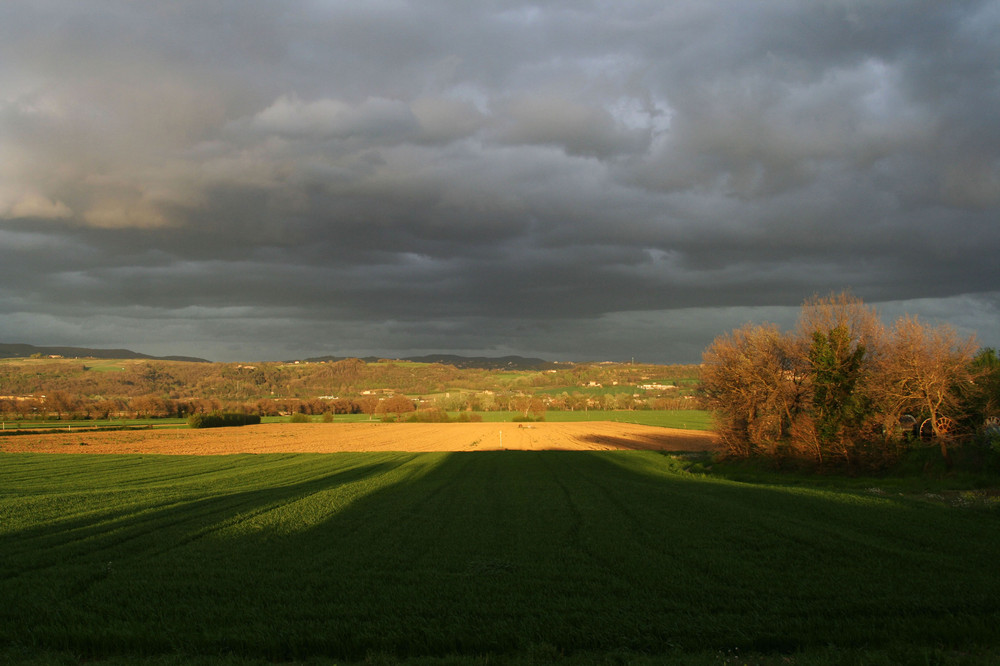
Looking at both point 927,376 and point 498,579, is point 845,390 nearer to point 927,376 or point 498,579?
point 927,376

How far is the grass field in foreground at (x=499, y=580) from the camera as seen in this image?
24.2 feet

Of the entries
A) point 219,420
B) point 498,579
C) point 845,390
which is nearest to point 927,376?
point 845,390

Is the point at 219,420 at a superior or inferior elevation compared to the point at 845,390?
inferior

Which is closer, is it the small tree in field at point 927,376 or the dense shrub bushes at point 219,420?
the small tree in field at point 927,376

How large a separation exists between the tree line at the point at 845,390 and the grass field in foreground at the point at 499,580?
38.8 feet

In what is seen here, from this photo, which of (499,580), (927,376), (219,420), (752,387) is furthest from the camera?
(219,420)

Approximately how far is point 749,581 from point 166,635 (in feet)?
29.9

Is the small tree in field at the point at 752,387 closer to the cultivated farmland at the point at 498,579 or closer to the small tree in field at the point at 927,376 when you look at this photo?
the small tree in field at the point at 927,376

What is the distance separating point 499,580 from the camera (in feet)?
33.0

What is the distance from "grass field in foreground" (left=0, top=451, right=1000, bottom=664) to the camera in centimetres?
737

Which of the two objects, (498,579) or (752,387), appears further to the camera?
(752,387)

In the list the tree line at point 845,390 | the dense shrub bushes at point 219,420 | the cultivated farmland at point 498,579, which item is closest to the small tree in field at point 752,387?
the tree line at point 845,390

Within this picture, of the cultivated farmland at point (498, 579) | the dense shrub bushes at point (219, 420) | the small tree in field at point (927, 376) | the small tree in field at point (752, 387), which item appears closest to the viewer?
the cultivated farmland at point (498, 579)

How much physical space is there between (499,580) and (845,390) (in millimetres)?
31443
